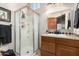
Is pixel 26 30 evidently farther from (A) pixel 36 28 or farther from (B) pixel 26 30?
(A) pixel 36 28

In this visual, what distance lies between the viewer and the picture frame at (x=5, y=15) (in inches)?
86.0

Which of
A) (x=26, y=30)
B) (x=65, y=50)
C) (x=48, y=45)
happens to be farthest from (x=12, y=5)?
(x=65, y=50)

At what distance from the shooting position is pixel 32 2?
224cm

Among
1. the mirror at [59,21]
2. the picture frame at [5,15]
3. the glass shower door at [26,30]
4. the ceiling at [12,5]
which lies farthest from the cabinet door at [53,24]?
the picture frame at [5,15]

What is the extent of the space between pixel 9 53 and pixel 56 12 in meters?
1.03

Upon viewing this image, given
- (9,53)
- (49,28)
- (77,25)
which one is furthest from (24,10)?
(77,25)

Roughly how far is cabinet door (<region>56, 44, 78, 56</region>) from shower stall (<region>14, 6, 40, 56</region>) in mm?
367

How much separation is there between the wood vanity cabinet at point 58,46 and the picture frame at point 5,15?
0.64 m

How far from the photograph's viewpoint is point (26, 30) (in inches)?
89.0

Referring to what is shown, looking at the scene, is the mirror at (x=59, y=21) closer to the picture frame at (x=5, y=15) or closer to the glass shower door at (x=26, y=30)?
the glass shower door at (x=26, y=30)

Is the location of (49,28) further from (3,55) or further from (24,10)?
(3,55)

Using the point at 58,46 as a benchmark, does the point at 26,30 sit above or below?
above

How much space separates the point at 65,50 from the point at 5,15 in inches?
44.2

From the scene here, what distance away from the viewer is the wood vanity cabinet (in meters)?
2.12
